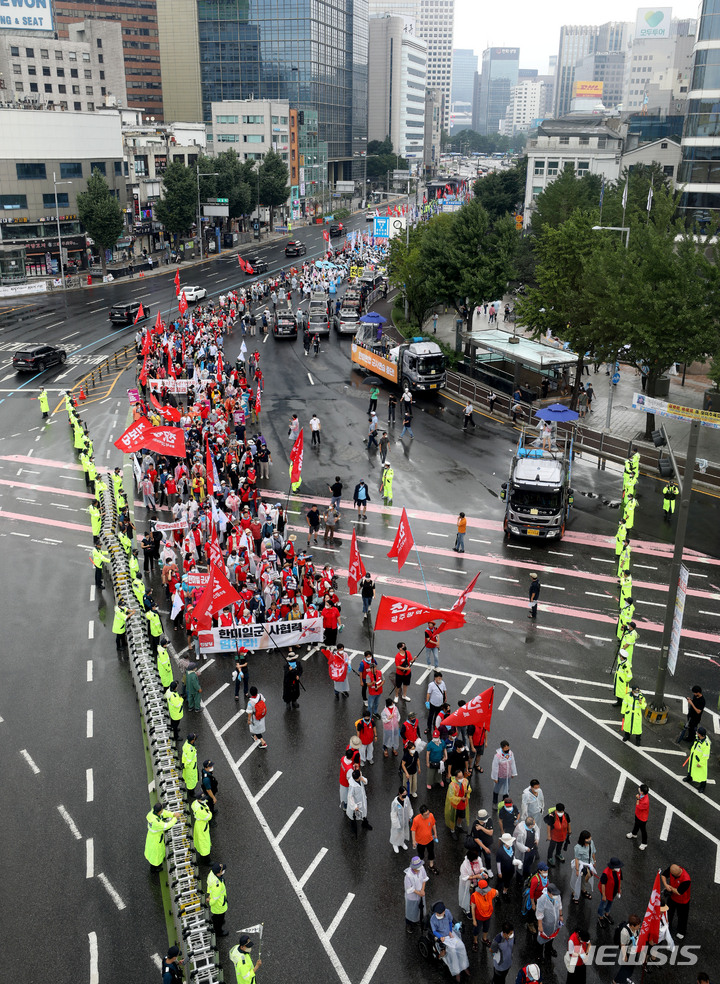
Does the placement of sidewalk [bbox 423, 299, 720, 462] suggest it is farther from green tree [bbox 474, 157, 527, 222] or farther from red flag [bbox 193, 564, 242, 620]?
green tree [bbox 474, 157, 527, 222]

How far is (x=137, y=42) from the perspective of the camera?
15688 centimetres

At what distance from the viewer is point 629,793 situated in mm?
17062

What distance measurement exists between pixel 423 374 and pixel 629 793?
31.1 m

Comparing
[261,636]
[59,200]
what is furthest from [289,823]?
[59,200]

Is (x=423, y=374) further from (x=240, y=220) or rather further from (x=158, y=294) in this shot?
(x=240, y=220)

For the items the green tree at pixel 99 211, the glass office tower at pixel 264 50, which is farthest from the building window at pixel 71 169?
the glass office tower at pixel 264 50

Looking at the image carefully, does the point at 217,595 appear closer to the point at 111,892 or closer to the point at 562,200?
the point at 111,892

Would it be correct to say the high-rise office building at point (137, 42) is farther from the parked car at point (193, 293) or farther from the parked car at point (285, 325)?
the parked car at point (285, 325)

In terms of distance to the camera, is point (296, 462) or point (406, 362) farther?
point (406, 362)

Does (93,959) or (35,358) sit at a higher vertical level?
(35,358)

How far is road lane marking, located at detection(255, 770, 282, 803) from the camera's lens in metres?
16.9

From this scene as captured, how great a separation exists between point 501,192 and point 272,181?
30.4m

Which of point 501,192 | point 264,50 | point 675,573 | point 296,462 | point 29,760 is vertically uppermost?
point 264,50

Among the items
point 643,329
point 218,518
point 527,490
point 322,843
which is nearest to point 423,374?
point 643,329
